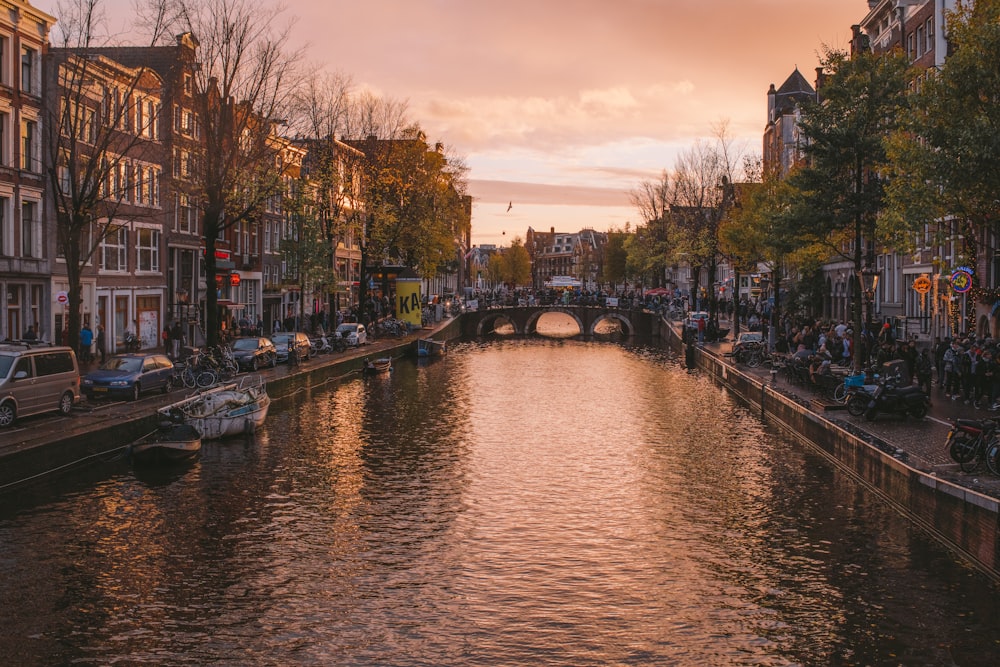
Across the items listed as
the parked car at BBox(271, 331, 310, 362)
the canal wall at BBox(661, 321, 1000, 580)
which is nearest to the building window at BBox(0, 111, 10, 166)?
the parked car at BBox(271, 331, 310, 362)

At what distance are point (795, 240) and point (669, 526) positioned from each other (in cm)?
2326

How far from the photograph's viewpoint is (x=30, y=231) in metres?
46.4

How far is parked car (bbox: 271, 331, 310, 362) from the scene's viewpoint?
170 ft

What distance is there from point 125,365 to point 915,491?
24984 mm

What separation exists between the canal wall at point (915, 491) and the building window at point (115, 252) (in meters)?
33.6

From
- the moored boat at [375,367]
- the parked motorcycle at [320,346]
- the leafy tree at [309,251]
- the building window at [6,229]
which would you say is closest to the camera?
the building window at [6,229]

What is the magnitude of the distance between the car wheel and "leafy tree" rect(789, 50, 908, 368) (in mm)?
27841

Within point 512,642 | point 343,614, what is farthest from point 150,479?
point 512,642

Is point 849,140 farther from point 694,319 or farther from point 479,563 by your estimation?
point 694,319

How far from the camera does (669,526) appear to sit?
76.0 ft

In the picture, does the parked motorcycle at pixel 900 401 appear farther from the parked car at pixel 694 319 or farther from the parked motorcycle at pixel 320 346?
the parked car at pixel 694 319

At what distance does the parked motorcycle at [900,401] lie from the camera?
29453 mm

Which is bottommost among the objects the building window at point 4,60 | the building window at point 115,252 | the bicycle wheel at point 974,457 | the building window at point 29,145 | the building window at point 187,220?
the bicycle wheel at point 974,457

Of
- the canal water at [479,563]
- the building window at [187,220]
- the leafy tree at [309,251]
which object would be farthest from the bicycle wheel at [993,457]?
the leafy tree at [309,251]
